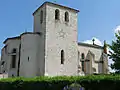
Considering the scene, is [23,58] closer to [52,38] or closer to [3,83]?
[52,38]

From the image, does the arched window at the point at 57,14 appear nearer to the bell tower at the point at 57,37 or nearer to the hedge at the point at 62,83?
the bell tower at the point at 57,37

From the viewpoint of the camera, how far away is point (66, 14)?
36656mm

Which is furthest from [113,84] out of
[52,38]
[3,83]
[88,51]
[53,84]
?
[88,51]

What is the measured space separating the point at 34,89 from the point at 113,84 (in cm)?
805

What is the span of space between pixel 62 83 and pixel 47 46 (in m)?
13.9

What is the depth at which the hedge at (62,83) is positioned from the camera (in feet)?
57.4

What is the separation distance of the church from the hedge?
9062mm

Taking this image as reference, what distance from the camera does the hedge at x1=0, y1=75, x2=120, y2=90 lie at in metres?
17.5

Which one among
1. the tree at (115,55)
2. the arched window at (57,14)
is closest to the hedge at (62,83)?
the tree at (115,55)

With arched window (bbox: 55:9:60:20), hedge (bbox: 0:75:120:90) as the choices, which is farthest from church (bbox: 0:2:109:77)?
hedge (bbox: 0:75:120:90)

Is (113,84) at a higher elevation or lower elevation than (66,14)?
lower

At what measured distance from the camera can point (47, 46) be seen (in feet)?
108

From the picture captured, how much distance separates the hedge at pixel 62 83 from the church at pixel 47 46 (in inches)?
357

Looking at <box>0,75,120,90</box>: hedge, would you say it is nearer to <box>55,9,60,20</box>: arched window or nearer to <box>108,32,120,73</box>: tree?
<box>108,32,120,73</box>: tree
